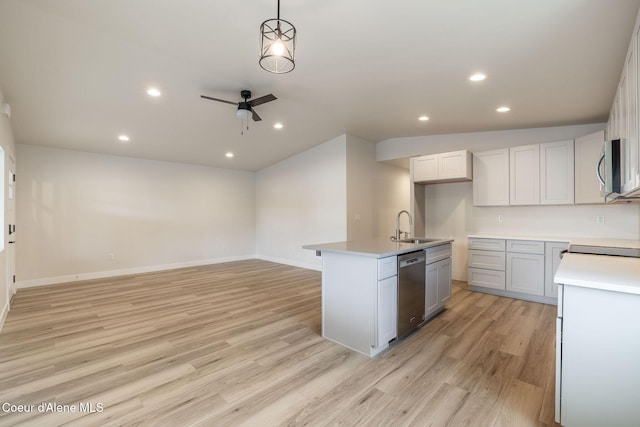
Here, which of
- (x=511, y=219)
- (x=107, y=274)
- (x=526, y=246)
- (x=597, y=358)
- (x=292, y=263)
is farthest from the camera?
(x=292, y=263)

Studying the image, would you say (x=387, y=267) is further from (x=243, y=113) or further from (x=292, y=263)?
(x=292, y=263)

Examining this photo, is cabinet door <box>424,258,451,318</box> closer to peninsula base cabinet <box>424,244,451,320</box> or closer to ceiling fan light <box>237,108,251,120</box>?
peninsula base cabinet <box>424,244,451,320</box>

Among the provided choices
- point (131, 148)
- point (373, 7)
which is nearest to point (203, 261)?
point (131, 148)

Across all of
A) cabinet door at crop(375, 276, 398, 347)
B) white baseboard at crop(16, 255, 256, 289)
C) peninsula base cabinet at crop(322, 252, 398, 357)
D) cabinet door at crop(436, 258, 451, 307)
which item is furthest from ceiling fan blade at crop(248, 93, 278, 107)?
white baseboard at crop(16, 255, 256, 289)

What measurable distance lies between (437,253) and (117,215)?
242 inches

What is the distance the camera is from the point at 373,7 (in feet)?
6.83

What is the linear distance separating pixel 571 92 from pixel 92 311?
20.7 feet

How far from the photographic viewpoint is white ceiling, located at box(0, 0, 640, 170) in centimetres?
213

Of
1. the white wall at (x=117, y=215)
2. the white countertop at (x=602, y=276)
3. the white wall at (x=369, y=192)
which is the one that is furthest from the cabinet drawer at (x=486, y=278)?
the white wall at (x=117, y=215)

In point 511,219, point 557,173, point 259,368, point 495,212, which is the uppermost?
point 557,173

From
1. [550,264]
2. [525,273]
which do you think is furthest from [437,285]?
[550,264]

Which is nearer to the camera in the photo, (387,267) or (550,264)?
(387,267)

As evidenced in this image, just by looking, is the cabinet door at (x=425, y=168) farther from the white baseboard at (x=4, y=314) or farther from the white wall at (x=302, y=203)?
the white baseboard at (x=4, y=314)

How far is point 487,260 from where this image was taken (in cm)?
451
